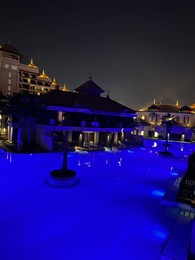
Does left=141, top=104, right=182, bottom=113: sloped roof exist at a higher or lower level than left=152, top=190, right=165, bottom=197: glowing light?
higher

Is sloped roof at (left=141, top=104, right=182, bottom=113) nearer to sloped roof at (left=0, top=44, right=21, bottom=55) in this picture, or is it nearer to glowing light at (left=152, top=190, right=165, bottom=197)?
glowing light at (left=152, top=190, right=165, bottom=197)

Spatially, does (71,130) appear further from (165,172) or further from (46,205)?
(46,205)

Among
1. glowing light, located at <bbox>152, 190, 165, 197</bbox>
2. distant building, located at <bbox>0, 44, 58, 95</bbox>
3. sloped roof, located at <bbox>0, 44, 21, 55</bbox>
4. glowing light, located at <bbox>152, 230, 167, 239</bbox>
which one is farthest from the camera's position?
sloped roof, located at <bbox>0, 44, 21, 55</bbox>

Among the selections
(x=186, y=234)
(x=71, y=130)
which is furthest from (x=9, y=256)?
(x=71, y=130)

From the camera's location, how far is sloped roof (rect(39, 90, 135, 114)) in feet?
104

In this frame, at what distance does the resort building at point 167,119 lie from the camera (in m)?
51.0

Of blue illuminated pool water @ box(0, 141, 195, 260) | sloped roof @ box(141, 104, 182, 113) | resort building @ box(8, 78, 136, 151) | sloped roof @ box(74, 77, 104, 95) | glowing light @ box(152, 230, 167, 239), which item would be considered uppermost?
sloped roof @ box(74, 77, 104, 95)

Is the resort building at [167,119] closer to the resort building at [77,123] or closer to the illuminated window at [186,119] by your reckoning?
the illuminated window at [186,119]

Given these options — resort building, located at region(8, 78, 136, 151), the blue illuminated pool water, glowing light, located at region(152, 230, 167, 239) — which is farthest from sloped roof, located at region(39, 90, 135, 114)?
glowing light, located at region(152, 230, 167, 239)

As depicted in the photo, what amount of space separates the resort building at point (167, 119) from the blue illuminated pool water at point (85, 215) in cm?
3419

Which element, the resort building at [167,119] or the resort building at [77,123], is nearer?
the resort building at [77,123]

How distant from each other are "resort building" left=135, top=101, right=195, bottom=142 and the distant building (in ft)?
111

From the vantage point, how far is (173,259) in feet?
24.6

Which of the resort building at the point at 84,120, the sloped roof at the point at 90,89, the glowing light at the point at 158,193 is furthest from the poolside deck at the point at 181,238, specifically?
the sloped roof at the point at 90,89
